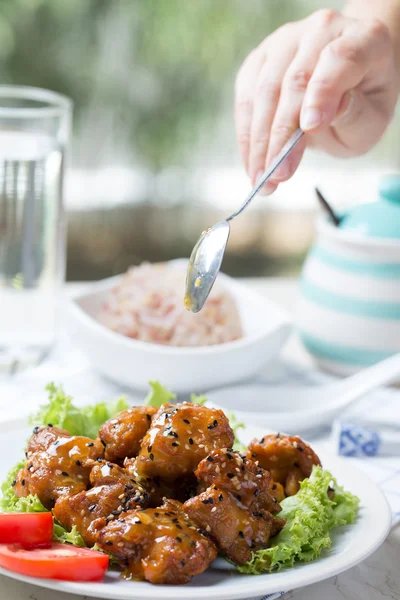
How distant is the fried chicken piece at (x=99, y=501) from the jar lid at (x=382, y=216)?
47.5 inches

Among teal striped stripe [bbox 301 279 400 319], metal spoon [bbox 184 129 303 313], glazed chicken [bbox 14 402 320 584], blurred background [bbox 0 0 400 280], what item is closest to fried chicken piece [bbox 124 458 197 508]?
glazed chicken [bbox 14 402 320 584]

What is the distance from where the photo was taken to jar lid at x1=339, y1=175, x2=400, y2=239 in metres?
2.12

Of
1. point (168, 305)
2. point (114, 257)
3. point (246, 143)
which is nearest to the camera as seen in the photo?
point (246, 143)

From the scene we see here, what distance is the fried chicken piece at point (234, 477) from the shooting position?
3.56 ft

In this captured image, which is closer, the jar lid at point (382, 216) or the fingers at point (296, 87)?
the fingers at point (296, 87)

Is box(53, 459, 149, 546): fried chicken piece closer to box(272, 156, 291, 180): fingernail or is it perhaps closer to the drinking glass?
box(272, 156, 291, 180): fingernail

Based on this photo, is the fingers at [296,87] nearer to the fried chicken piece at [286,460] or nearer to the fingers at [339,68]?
the fingers at [339,68]

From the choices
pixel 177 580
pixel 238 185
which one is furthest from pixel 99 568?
pixel 238 185

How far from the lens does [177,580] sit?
0.98 metres

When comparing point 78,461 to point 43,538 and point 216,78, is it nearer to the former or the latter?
point 43,538

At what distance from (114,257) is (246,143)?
17.9ft

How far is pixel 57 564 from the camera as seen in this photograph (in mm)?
952

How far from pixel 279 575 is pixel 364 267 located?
121 centimetres

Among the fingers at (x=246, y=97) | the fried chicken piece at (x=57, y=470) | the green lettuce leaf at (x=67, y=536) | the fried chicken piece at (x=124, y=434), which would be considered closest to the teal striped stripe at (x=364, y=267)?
the fingers at (x=246, y=97)
